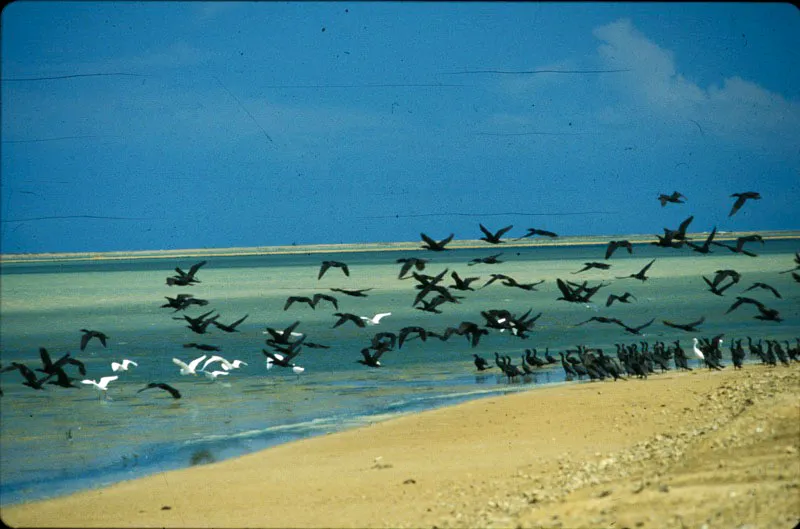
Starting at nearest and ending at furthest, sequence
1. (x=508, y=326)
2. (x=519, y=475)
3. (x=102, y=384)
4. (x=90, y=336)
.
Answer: (x=519, y=475), (x=508, y=326), (x=90, y=336), (x=102, y=384)

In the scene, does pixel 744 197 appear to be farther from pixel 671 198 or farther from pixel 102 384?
pixel 102 384

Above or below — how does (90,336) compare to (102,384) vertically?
above

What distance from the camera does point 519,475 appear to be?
1110 centimetres

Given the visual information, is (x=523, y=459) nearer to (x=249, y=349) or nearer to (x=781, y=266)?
(x=249, y=349)

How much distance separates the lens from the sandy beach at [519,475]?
8.61 metres

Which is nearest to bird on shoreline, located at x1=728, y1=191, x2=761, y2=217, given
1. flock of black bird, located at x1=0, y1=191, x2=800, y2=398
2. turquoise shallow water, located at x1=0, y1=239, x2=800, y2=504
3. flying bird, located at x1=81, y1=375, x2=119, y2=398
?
flock of black bird, located at x1=0, y1=191, x2=800, y2=398

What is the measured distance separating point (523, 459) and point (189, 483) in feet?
13.8

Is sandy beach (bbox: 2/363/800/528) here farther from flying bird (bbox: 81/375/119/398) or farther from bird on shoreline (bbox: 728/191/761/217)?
flying bird (bbox: 81/375/119/398)

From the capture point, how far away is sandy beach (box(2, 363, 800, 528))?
339 inches

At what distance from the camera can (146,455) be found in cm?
1455

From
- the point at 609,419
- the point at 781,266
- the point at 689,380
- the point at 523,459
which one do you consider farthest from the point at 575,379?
the point at 781,266

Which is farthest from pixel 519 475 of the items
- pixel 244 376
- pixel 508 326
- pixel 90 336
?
pixel 244 376

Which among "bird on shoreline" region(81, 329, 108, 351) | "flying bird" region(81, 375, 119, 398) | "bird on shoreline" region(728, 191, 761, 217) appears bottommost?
"flying bird" region(81, 375, 119, 398)

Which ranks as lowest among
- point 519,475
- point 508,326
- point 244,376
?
point 519,475
